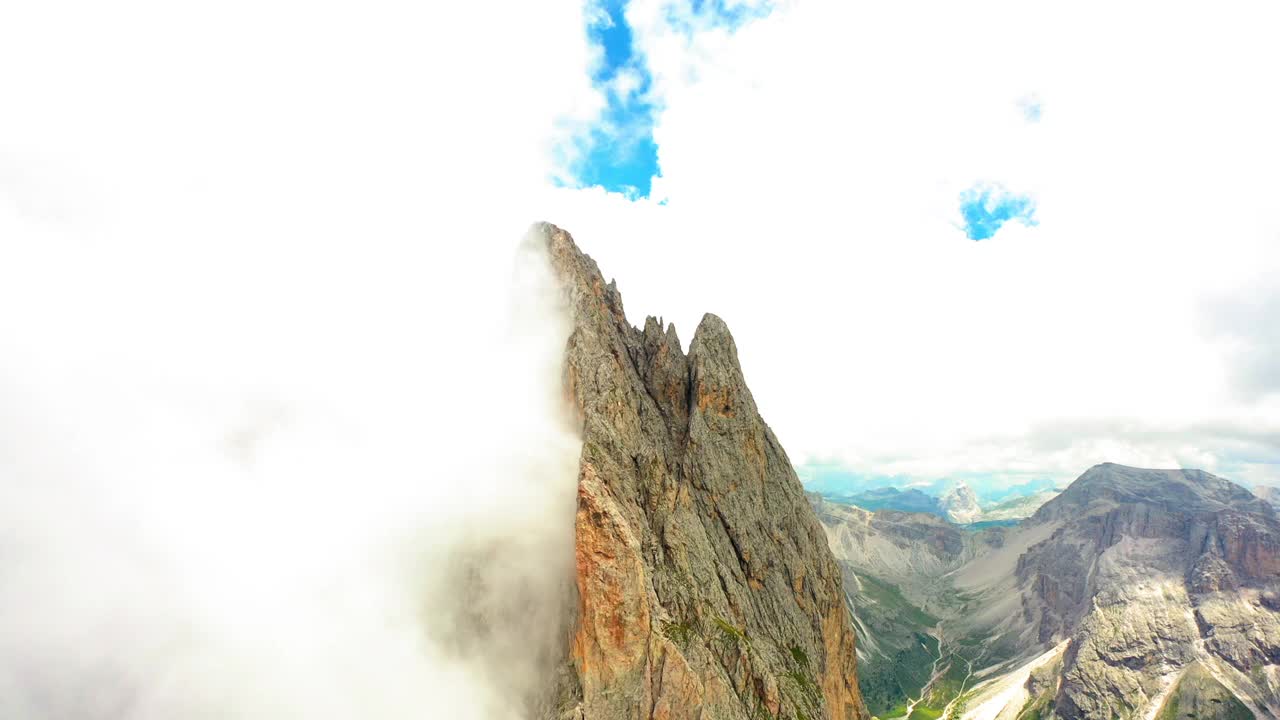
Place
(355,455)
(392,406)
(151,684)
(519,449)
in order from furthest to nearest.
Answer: (392,406) → (355,455) → (519,449) → (151,684)

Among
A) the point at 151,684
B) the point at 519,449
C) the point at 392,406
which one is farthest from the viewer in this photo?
the point at 392,406

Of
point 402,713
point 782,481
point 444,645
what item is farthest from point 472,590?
point 782,481

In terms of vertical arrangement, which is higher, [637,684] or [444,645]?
[444,645]

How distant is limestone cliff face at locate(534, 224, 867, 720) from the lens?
211 ft

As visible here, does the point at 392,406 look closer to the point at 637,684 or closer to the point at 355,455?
the point at 355,455

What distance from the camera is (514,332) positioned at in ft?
356

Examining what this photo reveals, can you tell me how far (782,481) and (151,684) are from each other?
94.7m

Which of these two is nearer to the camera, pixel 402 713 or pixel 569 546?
pixel 402 713

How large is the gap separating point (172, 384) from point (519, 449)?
67.6 meters

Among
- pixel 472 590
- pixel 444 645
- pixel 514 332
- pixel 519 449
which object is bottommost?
pixel 444 645

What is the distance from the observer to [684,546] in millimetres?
77688

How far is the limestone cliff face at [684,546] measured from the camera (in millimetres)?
64188

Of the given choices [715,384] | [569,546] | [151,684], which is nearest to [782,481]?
[715,384]

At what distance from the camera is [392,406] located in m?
108
